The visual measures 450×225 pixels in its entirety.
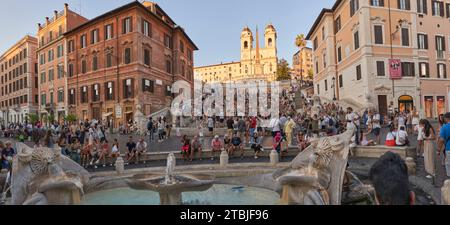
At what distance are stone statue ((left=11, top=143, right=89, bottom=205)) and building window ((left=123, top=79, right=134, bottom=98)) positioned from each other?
2564 cm

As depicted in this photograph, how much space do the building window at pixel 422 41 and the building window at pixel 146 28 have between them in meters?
29.1

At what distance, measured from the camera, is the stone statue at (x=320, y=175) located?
3.94 metres

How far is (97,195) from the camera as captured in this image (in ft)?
25.5

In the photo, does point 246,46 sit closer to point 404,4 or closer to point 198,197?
point 404,4

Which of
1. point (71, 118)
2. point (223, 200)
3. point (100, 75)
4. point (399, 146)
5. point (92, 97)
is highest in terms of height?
point (100, 75)

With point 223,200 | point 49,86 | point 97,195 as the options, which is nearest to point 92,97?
point 49,86

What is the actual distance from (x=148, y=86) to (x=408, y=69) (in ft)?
90.0

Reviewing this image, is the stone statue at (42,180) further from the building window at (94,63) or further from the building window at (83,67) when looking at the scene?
the building window at (83,67)

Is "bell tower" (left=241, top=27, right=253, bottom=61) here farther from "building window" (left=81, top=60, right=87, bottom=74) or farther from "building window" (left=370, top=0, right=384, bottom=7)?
"building window" (left=370, top=0, right=384, bottom=7)

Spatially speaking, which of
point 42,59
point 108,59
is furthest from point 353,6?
point 42,59

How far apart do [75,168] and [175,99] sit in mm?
22930

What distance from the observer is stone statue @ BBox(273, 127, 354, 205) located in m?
3.94
